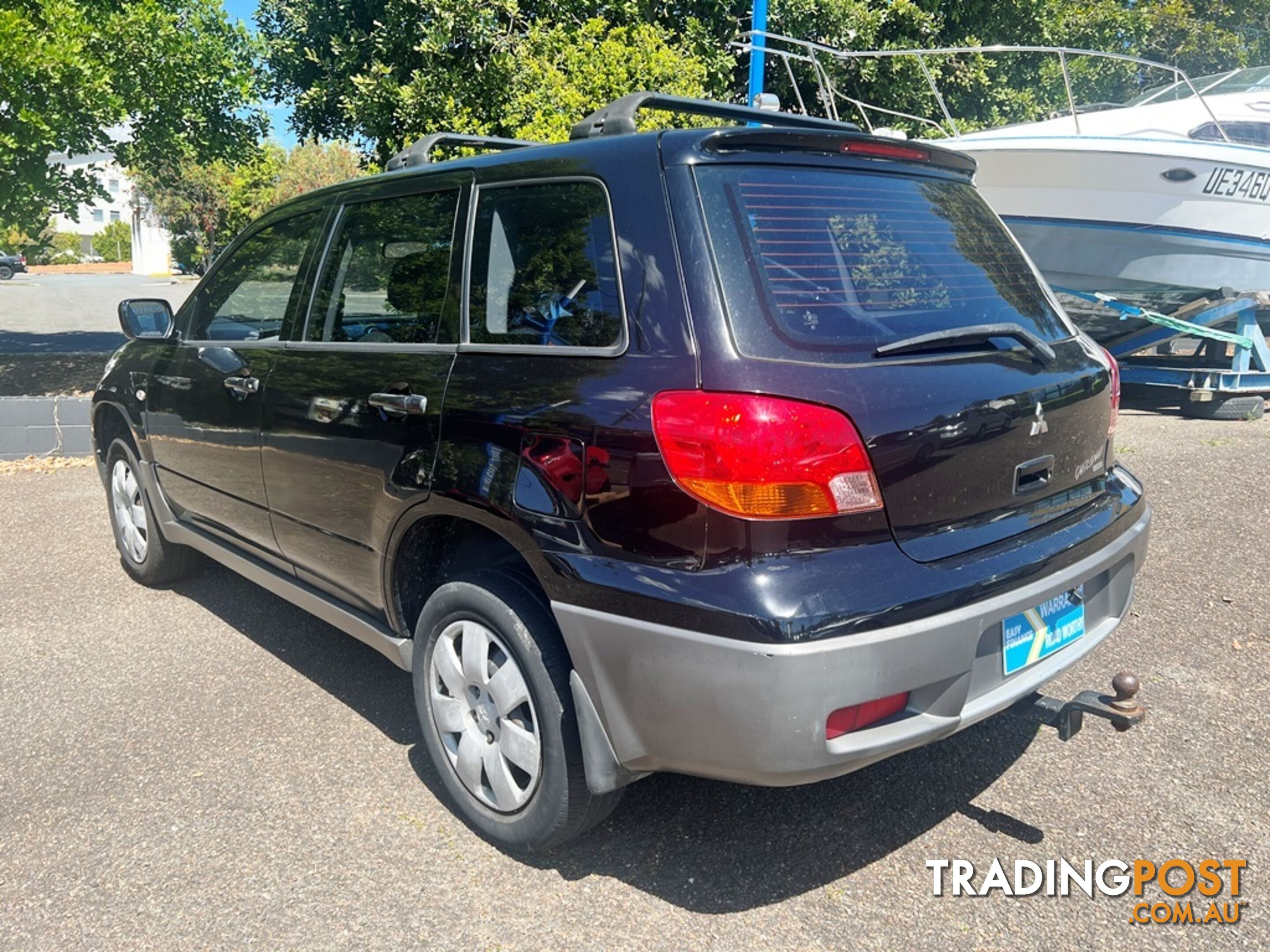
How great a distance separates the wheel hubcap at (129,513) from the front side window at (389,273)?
1945 millimetres

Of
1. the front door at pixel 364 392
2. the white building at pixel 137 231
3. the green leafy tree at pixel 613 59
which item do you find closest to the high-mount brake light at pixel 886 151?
the front door at pixel 364 392

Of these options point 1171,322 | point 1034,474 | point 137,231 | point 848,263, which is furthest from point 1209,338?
point 137,231

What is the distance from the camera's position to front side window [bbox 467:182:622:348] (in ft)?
8.73

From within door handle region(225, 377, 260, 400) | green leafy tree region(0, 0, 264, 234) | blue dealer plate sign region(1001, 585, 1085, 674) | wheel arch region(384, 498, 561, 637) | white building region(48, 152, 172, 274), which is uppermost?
white building region(48, 152, 172, 274)

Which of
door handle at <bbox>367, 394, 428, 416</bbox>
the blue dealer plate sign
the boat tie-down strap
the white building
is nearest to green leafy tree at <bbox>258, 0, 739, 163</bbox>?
the boat tie-down strap

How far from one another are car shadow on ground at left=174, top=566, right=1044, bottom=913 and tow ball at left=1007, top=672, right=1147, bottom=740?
311mm

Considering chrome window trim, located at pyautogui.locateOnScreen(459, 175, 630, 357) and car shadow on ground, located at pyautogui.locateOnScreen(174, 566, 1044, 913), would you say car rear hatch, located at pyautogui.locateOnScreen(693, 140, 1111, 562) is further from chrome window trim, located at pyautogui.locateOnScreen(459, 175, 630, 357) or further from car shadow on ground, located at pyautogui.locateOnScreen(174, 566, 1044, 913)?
car shadow on ground, located at pyautogui.locateOnScreen(174, 566, 1044, 913)

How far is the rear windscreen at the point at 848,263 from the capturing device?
2.48 metres

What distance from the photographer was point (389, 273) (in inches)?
136

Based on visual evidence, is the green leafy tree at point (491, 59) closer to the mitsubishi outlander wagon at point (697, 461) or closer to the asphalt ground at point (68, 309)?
the asphalt ground at point (68, 309)

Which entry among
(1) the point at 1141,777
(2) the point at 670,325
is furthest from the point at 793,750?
(1) the point at 1141,777

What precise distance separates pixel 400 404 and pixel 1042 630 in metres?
1.86

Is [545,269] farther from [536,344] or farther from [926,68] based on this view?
[926,68]

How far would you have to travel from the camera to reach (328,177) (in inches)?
1683
